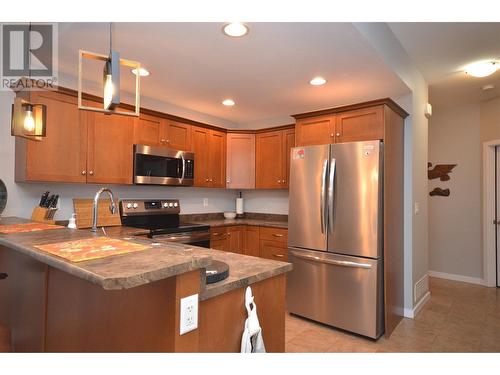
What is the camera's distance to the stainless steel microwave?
3.24 meters

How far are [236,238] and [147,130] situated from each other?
1.73 meters

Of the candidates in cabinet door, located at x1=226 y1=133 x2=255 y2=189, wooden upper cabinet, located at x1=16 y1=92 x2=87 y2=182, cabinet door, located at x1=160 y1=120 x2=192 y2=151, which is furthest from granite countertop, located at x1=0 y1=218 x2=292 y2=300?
cabinet door, located at x1=226 y1=133 x2=255 y2=189

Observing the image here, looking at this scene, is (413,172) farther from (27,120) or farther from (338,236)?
(27,120)

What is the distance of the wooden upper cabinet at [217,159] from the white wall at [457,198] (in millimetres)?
3288

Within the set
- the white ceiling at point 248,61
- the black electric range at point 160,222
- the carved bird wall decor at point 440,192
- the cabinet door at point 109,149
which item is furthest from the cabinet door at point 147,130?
the carved bird wall decor at point 440,192

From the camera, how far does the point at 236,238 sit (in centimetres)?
401

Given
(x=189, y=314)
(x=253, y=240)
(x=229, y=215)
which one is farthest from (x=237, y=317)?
(x=229, y=215)

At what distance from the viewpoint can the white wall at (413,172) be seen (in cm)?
294

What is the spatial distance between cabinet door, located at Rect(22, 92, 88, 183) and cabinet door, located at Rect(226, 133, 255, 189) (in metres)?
1.96

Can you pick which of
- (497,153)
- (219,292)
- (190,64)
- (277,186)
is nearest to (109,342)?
(219,292)

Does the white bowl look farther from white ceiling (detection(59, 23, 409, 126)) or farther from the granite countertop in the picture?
the granite countertop

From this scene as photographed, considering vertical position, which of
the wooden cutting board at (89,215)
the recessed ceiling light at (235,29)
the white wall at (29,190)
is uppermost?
the recessed ceiling light at (235,29)

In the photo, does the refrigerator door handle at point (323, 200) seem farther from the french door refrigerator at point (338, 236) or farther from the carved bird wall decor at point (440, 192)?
the carved bird wall decor at point (440, 192)

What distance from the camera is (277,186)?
4.12 metres
